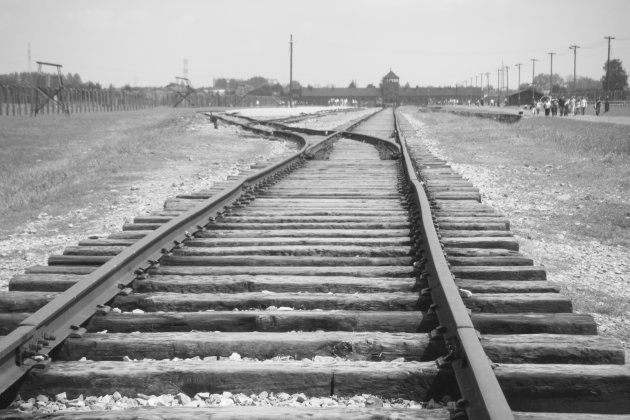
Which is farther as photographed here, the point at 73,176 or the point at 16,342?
the point at 73,176

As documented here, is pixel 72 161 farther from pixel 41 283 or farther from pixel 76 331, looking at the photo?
pixel 76 331

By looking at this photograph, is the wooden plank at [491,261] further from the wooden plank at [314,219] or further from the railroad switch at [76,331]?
the railroad switch at [76,331]

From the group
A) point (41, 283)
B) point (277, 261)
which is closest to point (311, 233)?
point (277, 261)

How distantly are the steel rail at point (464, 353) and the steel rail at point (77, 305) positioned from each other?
1668 millimetres

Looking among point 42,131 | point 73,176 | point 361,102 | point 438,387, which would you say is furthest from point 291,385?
point 361,102

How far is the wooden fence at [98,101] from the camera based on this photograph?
37188mm

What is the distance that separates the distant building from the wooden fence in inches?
2889

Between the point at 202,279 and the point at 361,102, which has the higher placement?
the point at 361,102

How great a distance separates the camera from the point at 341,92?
571 ft

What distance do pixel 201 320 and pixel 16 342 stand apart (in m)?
0.91

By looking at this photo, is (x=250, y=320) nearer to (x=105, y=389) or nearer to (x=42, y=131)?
(x=105, y=389)

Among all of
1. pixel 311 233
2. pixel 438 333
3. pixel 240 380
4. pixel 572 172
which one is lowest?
pixel 240 380

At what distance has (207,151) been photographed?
1759cm

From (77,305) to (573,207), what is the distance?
755cm
